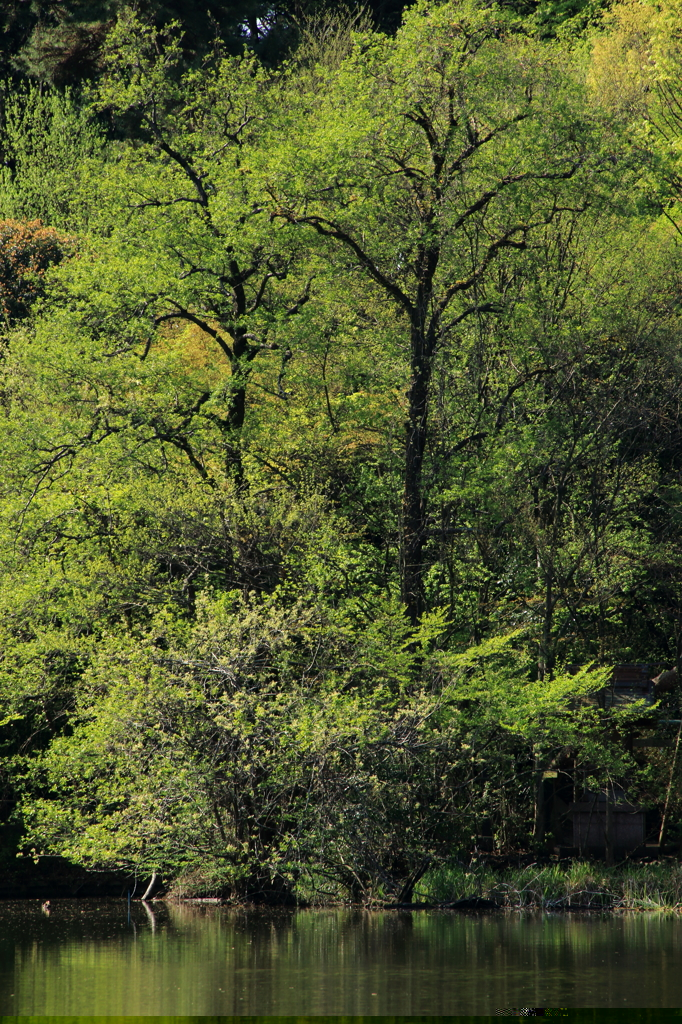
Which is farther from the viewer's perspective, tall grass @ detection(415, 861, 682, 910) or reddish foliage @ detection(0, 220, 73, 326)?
reddish foliage @ detection(0, 220, 73, 326)

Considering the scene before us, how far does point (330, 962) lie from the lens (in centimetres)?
1218

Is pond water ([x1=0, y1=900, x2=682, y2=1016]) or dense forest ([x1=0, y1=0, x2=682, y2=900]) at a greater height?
dense forest ([x1=0, y1=0, x2=682, y2=900])

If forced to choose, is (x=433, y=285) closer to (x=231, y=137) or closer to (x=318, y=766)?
(x=231, y=137)

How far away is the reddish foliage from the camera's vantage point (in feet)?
90.0

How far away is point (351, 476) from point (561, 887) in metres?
7.35

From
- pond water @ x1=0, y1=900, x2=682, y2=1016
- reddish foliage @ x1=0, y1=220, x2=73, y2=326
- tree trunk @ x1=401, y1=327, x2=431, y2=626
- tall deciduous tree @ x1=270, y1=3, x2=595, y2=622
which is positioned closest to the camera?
pond water @ x1=0, y1=900, x2=682, y2=1016

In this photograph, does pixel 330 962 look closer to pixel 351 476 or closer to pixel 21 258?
pixel 351 476

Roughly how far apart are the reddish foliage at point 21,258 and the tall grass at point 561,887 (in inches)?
663

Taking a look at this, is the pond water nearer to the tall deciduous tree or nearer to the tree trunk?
the tree trunk

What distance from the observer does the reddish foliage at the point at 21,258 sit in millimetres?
27438

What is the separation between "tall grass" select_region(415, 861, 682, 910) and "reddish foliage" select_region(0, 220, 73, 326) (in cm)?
1683

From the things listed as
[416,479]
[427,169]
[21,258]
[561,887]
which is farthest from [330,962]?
[21,258]

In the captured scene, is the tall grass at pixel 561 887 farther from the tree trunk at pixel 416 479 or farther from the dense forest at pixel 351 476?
the tree trunk at pixel 416 479

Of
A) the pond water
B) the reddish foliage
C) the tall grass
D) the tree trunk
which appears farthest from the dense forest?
the reddish foliage
